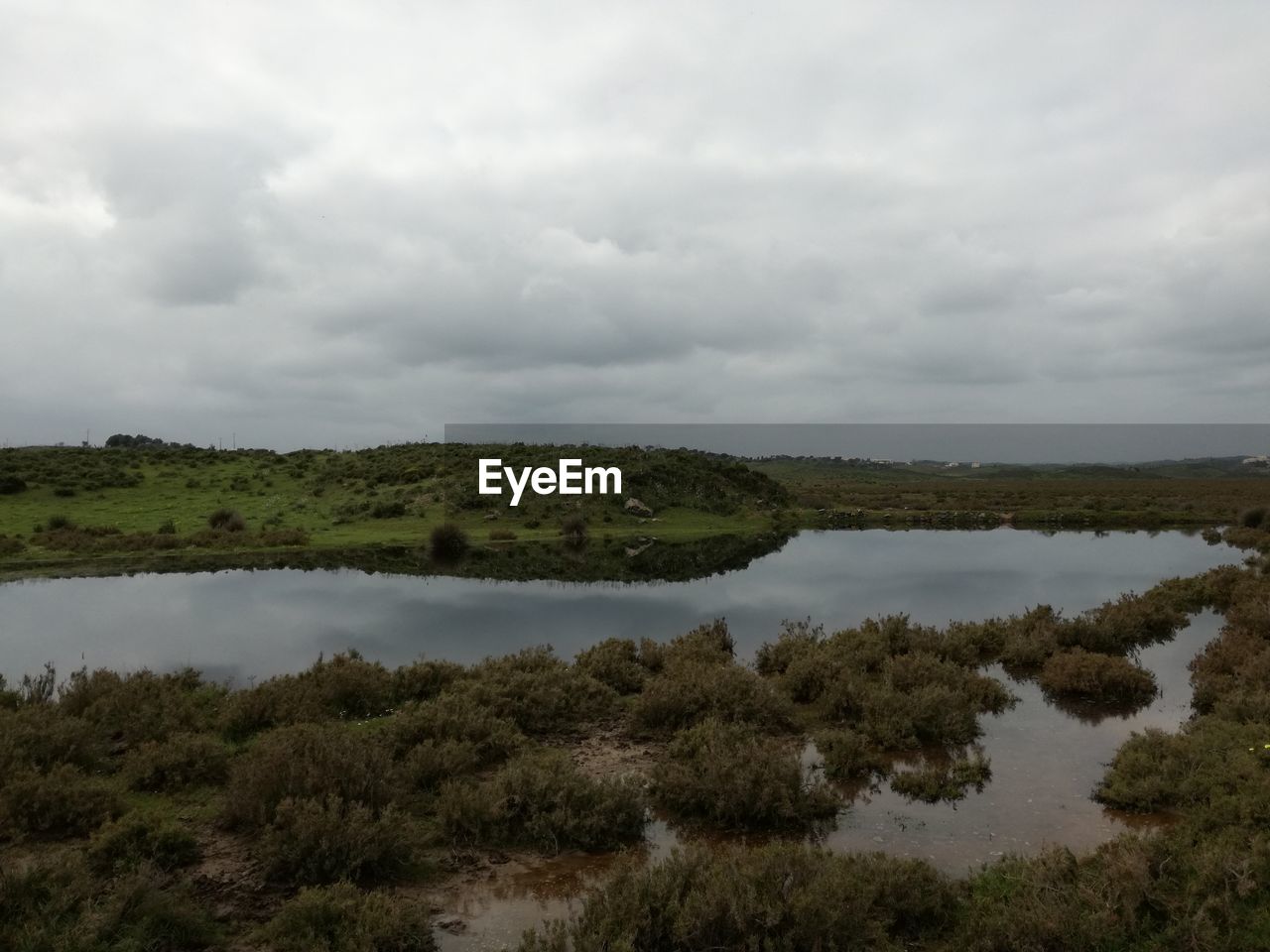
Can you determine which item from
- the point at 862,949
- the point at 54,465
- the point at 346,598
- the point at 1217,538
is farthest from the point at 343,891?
the point at 54,465

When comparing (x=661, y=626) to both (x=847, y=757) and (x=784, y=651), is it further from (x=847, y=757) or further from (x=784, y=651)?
(x=847, y=757)

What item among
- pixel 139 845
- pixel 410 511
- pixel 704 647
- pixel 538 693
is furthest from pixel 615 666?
pixel 410 511

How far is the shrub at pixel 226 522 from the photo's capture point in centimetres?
3750

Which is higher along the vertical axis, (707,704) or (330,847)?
(330,847)

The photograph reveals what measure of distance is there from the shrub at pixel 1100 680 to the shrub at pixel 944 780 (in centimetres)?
466

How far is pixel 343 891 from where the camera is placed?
6711mm

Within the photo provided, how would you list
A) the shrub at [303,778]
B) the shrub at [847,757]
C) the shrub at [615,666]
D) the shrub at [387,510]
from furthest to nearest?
the shrub at [387,510], the shrub at [615,666], the shrub at [847,757], the shrub at [303,778]

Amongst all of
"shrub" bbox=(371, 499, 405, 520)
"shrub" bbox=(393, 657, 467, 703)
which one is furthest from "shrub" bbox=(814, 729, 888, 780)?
"shrub" bbox=(371, 499, 405, 520)

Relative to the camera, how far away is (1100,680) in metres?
14.0

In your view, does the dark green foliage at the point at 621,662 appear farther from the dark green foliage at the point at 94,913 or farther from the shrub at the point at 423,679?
the dark green foliage at the point at 94,913

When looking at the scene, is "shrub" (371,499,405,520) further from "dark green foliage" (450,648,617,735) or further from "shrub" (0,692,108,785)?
"shrub" (0,692,108,785)

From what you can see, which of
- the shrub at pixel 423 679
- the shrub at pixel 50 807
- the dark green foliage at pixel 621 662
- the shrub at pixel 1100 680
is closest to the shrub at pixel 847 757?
the dark green foliage at pixel 621 662

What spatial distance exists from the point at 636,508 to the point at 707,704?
3489 cm

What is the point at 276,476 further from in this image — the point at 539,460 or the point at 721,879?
the point at 721,879
